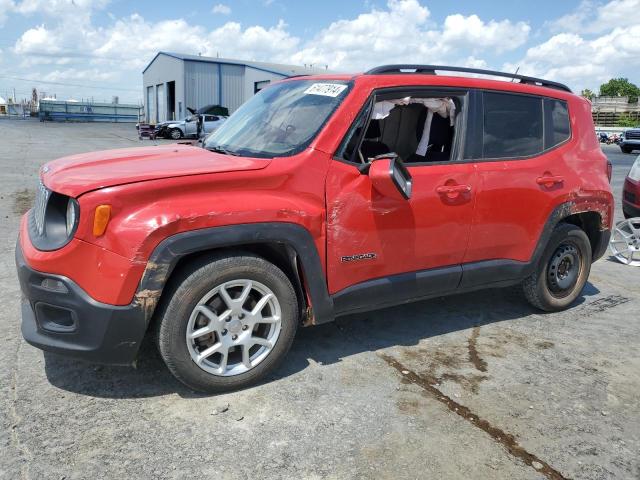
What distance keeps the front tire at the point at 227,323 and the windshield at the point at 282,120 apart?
0.76m

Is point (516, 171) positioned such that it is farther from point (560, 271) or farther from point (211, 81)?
point (211, 81)

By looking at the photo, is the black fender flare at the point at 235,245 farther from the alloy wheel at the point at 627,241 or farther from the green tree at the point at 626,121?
the green tree at the point at 626,121

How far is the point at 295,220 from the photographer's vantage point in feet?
9.90

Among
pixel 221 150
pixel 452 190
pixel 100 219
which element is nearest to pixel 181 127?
pixel 221 150

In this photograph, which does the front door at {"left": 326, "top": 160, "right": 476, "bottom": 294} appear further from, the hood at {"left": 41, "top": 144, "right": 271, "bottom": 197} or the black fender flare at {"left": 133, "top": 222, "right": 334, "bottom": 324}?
the hood at {"left": 41, "top": 144, "right": 271, "bottom": 197}

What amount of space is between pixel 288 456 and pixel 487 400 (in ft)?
4.20

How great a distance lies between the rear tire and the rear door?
0.35 metres

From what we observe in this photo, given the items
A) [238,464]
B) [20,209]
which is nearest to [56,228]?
[238,464]

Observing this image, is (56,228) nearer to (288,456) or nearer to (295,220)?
(295,220)

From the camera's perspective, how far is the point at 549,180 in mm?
Answer: 4109

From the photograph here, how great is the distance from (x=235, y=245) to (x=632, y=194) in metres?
5.47

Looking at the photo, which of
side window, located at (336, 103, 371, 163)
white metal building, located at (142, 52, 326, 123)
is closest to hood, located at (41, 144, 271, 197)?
side window, located at (336, 103, 371, 163)

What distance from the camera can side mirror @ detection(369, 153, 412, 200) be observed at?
3.09 meters

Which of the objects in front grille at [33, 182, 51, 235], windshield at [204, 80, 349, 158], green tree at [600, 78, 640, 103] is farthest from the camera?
green tree at [600, 78, 640, 103]
